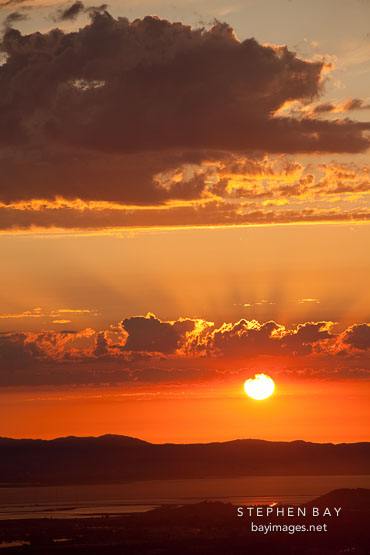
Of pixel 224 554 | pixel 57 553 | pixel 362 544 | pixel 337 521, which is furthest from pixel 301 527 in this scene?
pixel 57 553

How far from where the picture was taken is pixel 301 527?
197375mm

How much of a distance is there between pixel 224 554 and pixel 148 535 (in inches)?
1445

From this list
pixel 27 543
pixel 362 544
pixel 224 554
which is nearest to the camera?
pixel 224 554

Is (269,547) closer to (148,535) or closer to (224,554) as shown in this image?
(224,554)

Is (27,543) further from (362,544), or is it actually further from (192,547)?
(362,544)

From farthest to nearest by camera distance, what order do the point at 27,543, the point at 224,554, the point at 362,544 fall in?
the point at 27,543, the point at 362,544, the point at 224,554

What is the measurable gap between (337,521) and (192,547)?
41.2m

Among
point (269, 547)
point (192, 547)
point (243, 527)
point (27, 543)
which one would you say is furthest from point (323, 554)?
point (27, 543)

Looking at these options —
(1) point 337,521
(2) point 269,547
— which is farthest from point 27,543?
(1) point 337,521

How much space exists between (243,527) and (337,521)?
809 inches

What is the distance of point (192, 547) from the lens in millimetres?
172375

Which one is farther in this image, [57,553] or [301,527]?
[301,527]

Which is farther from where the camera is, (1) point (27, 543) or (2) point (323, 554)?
(1) point (27, 543)

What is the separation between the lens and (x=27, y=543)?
190 m
